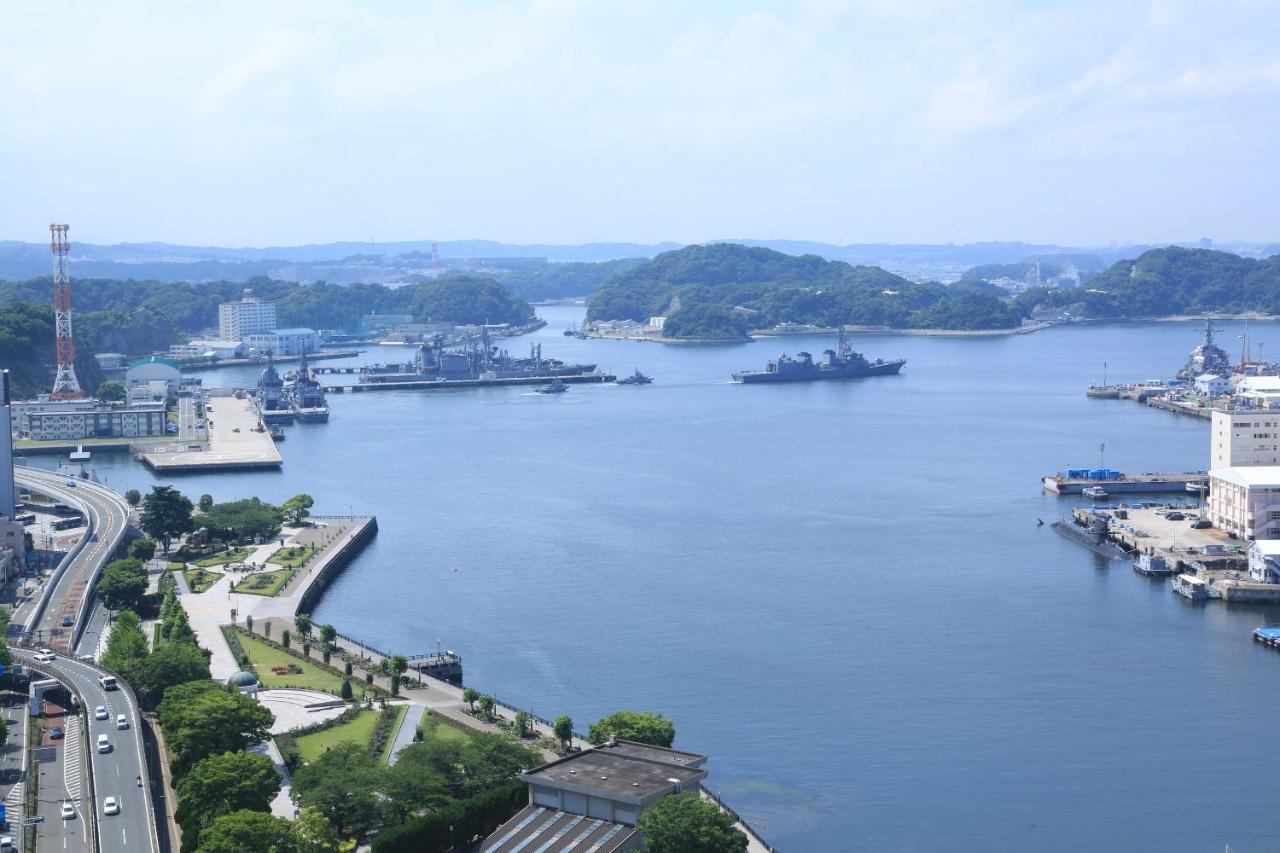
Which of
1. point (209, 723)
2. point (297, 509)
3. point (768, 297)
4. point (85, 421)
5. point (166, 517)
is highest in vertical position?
point (768, 297)

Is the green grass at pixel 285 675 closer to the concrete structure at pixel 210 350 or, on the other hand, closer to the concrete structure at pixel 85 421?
the concrete structure at pixel 85 421

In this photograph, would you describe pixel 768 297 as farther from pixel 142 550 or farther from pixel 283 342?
pixel 142 550

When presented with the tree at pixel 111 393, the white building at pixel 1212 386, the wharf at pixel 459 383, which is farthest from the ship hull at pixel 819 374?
the tree at pixel 111 393

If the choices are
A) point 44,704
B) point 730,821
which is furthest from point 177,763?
point 730,821

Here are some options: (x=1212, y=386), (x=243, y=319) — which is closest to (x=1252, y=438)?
(x=1212, y=386)

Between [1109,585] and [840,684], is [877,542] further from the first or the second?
[840,684]

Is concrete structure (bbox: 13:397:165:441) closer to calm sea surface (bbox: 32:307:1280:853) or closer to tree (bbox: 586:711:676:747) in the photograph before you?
calm sea surface (bbox: 32:307:1280:853)
